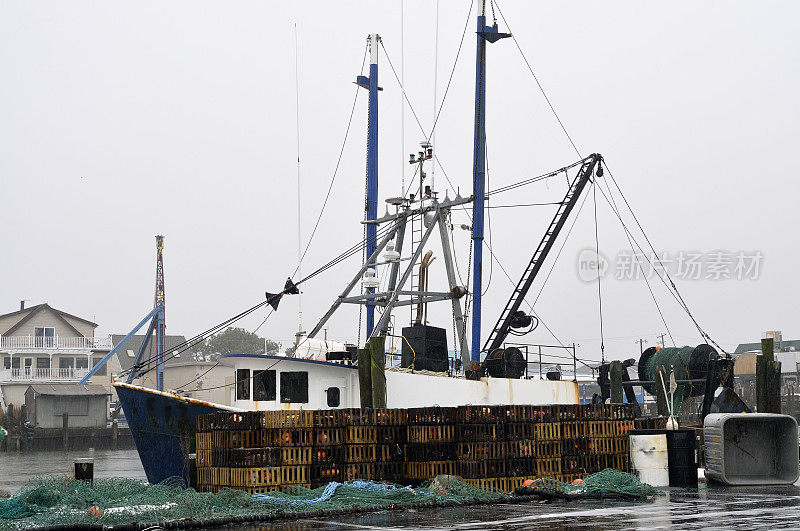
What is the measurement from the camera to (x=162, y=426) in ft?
74.2

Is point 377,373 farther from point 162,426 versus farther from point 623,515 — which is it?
point 623,515

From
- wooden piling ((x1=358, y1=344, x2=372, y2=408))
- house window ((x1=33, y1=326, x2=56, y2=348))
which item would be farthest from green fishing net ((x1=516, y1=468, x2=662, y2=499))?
house window ((x1=33, y1=326, x2=56, y2=348))

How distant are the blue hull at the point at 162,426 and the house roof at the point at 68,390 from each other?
2076 inches

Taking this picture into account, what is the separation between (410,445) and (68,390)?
207 ft

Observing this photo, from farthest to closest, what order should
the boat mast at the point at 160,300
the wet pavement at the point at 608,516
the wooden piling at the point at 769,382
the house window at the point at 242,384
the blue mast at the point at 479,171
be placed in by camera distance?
the boat mast at the point at 160,300
the blue mast at the point at 479,171
the wooden piling at the point at 769,382
the house window at the point at 242,384
the wet pavement at the point at 608,516

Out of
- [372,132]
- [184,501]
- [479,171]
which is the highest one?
[372,132]

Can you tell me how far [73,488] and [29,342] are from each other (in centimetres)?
6724

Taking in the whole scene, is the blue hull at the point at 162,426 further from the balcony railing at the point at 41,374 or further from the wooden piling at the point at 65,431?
the balcony railing at the point at 41,374

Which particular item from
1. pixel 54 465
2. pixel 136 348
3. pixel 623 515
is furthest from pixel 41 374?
pixel 623 515

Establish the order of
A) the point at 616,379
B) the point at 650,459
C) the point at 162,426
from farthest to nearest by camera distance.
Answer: the point at 616,379, the point at 162,426, the point at 650,459

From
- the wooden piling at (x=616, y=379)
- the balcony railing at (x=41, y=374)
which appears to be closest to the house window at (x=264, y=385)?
the wooden piling at (x=616, y=379)

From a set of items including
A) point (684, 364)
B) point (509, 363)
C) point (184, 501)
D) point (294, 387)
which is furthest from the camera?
point (684, 364)

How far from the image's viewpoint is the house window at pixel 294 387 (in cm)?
2320

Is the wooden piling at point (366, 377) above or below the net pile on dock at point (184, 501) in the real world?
above
